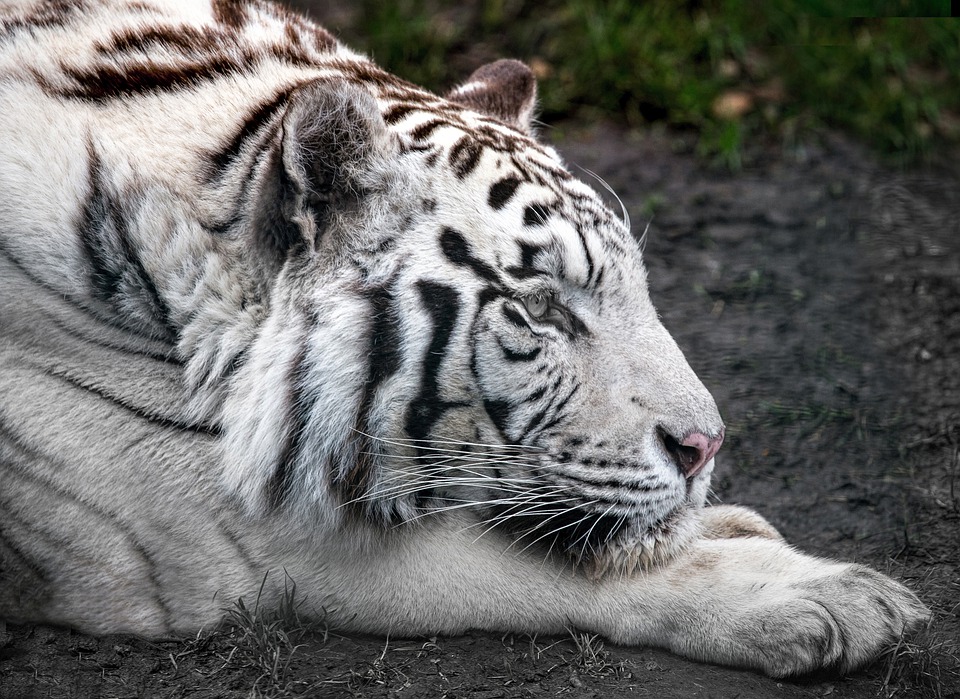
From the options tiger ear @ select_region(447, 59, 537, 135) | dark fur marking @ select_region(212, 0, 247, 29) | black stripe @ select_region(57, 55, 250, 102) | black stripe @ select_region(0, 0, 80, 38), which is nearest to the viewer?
black stripe @ select_region(57, 55, 250, 102)

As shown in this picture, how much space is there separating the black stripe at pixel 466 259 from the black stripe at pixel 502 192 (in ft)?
0.34

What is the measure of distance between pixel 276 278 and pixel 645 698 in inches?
38.3

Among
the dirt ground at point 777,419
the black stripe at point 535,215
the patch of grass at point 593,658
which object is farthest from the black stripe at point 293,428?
the patch of grass at point 593,658

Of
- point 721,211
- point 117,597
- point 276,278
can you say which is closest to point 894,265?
point 721,211

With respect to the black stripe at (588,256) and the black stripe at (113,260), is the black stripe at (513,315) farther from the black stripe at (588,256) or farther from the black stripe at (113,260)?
the black stripe at (113,260)

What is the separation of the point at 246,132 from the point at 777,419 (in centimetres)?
165

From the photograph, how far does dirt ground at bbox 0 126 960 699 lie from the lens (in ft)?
6.00

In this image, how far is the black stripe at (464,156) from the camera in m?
1.95

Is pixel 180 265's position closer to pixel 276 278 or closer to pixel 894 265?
pixel 276 278

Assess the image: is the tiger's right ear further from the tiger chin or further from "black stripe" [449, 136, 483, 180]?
"black stripe" [449, 136, 483, 180]

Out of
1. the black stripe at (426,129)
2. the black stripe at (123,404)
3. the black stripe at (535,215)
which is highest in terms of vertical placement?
the black stripe at (426,129)

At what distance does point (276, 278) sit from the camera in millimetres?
1843

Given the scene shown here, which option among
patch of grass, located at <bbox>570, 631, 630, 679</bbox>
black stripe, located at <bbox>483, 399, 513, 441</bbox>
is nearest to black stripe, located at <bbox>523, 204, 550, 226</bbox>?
black stripe, located at <bbox>483, 399, 513, 441</bbox>

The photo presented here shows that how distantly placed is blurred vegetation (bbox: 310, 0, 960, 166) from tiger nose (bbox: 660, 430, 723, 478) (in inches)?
98.4
